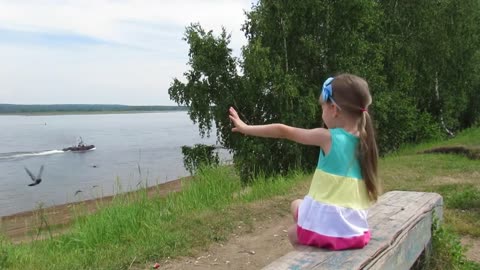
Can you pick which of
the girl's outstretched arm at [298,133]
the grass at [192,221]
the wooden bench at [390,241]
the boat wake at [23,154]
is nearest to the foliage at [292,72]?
the grass at [192,221]

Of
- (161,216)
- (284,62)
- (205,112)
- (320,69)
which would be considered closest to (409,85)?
(320,69)

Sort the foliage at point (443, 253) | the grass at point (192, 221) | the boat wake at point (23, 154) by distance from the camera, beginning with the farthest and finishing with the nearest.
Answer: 1. the boat wake at point (23, 154)
2. the grass at point (192, 221)
3. the foliage at point (443, 253)

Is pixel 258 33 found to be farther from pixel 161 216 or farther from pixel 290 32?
pixel 161 216

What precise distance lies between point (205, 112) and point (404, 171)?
32.2 feet

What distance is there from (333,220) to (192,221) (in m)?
3.22

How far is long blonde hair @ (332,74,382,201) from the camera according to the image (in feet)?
9.53

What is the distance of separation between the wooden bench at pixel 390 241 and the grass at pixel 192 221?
0.33 metres

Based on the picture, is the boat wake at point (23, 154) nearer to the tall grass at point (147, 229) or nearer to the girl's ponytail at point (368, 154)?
the tall grass at point (147, 229)

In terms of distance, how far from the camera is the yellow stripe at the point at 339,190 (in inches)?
119

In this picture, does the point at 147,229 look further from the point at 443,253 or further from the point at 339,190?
the point at 339,190

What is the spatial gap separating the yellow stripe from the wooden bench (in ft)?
0.98

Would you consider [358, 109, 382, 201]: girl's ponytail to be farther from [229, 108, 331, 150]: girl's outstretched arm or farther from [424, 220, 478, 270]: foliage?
[424, 220, 478, 270]: foliage

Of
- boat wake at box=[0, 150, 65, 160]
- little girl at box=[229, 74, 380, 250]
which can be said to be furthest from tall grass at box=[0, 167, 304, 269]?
boat wake at box=[0, 150, 65, 160]

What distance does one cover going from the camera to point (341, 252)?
9.89 ft
